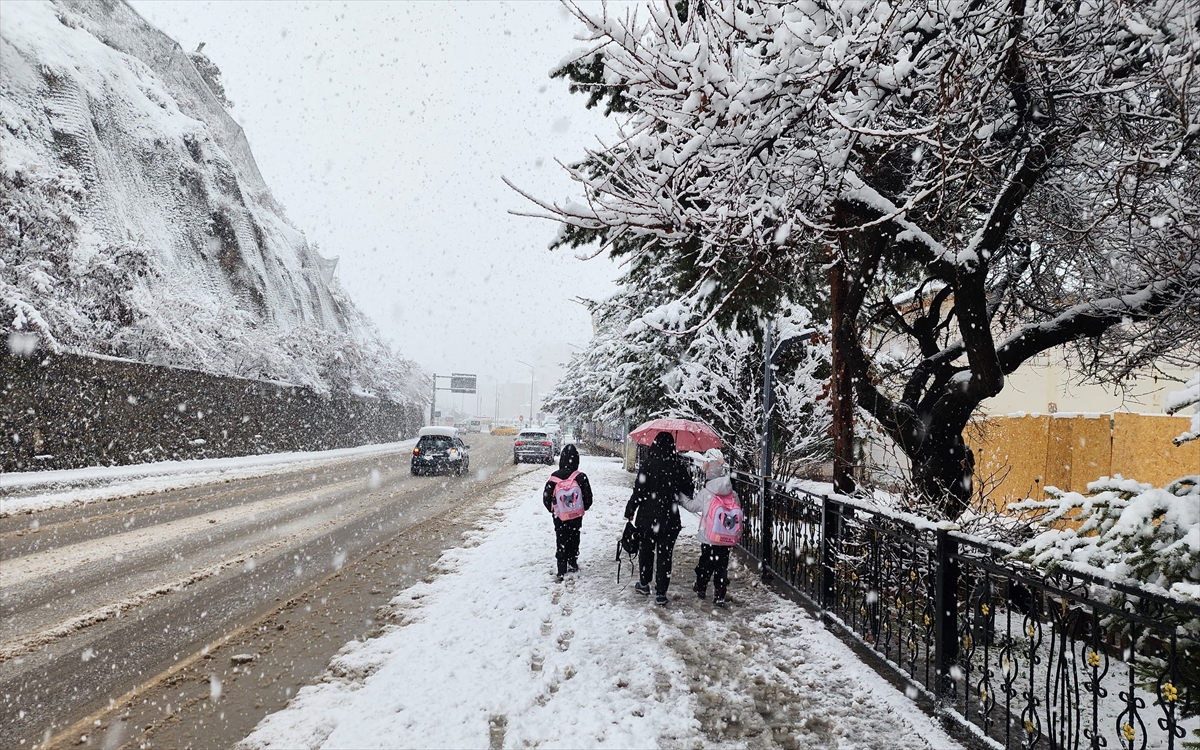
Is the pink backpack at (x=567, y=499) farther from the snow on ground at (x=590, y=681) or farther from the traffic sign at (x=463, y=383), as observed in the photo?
the traffic sign at (x=463, y=383)

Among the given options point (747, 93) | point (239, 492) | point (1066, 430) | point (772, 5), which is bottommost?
point (239, 492)

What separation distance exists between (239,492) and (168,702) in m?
12.5

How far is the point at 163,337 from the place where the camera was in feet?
75.6

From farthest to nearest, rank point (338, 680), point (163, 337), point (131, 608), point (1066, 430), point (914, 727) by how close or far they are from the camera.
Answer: point (163, 337) < point (1066, 430) < point (131, 608) < point (338, 680) < point (914, 727)

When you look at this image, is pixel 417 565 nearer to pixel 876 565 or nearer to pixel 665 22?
pixel 876 565

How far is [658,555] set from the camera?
24.1ft

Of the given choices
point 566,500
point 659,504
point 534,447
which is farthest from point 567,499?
point 534,447

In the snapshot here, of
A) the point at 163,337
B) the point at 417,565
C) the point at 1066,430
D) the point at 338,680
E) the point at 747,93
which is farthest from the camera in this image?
the point at 163,337

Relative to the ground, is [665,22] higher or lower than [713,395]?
higher

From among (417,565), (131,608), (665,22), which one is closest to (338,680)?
(131,608)

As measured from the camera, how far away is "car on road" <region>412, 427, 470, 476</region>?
21953 mm

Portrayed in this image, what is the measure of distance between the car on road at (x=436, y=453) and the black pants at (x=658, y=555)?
51.3 feet

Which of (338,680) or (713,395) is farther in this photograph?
(713,395)

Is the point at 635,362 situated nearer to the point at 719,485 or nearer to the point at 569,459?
the point at 569,459
